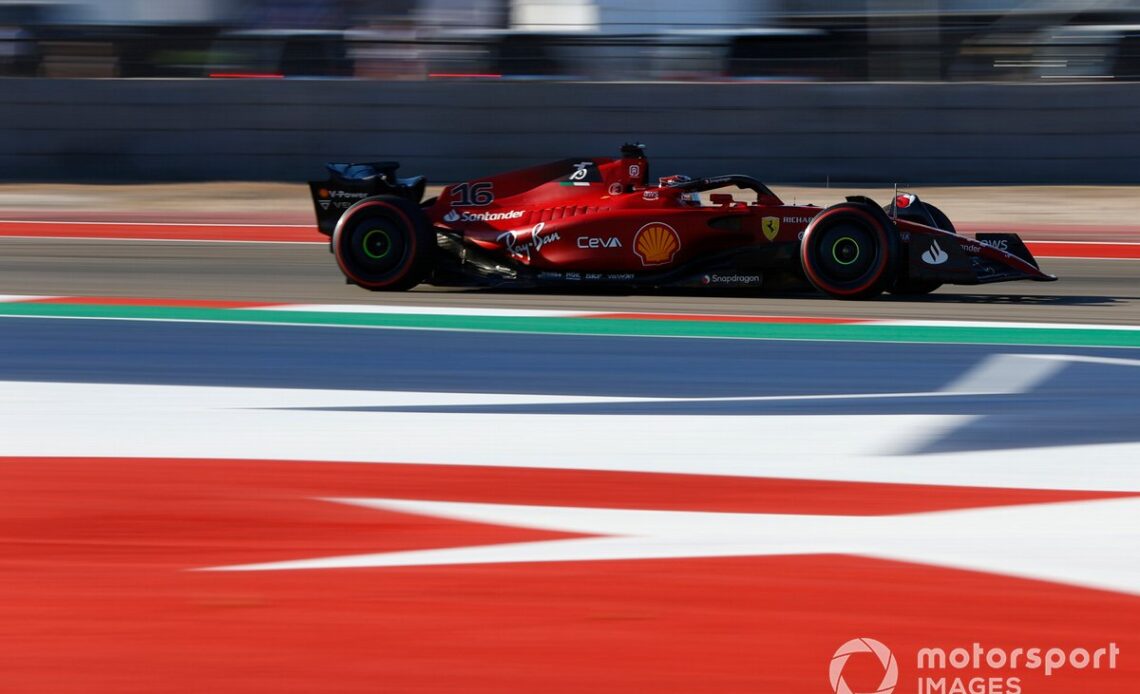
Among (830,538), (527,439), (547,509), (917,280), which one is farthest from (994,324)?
(547,509)

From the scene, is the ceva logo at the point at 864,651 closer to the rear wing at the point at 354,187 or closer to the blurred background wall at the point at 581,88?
the rear wing at the point at 354,187

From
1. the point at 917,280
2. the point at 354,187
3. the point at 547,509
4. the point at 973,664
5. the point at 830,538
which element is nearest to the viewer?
the point at 973,664

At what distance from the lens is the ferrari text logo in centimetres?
864

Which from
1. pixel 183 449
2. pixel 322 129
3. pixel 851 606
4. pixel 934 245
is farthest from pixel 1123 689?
pixel 322 129

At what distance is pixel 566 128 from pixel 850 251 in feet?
28.8

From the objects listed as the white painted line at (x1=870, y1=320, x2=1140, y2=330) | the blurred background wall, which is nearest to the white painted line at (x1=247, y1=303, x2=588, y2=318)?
the white painted line at (x1=870, y1=320, x2=1140, y2=330)

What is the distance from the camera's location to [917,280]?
897 centimetres

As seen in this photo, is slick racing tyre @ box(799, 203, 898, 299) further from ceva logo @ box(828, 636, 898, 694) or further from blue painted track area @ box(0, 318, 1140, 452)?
ceva logo @ box(828, 636, 898, 694)

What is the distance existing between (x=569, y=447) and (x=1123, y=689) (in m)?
2.53

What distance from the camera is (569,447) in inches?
216

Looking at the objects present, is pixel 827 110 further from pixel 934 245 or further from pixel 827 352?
pixel 827 352

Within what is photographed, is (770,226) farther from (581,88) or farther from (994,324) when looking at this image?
(581,88)

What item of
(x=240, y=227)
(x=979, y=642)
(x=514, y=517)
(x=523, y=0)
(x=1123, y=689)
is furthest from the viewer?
(x=523, y=0)

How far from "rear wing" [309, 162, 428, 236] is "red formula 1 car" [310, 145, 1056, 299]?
12 millimetres
